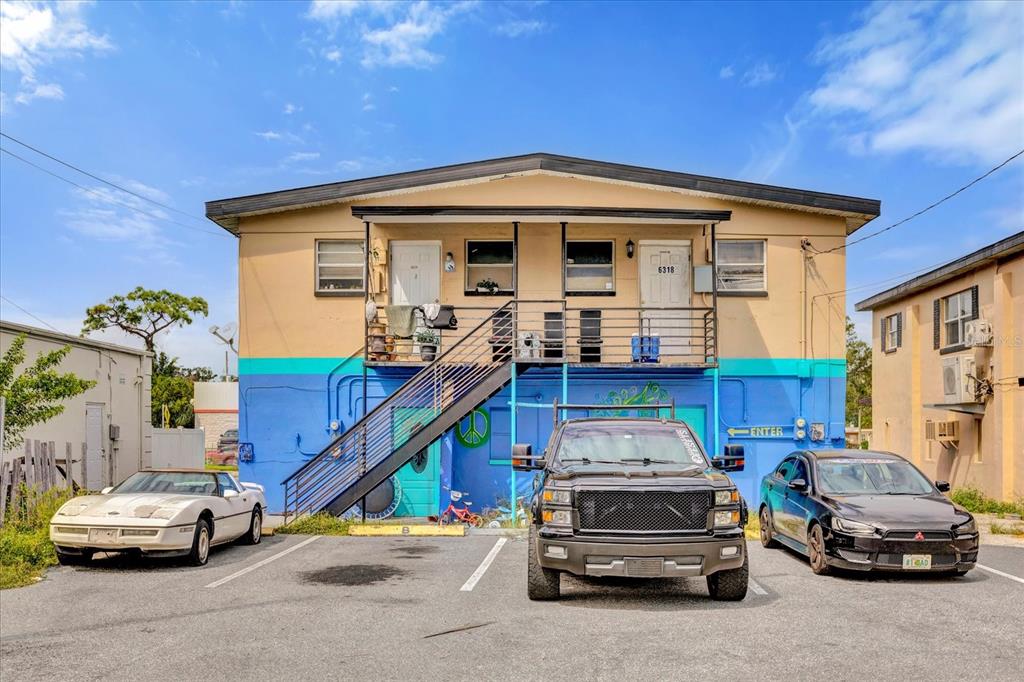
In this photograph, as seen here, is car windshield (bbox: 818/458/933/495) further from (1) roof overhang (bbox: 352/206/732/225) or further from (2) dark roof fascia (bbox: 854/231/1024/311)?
(2) dark roof fascia (bbox: 854/231/1024/311)

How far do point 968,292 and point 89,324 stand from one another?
4113cm

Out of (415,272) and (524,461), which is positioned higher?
(415,272)

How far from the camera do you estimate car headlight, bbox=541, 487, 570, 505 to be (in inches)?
323

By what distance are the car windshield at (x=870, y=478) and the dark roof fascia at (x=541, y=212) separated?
642cm

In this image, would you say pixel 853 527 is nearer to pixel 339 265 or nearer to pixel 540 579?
pixel 540 579

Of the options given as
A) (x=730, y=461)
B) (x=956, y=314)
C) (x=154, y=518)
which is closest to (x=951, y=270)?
Result: (x=956, y=314)

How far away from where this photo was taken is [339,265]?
1802cm

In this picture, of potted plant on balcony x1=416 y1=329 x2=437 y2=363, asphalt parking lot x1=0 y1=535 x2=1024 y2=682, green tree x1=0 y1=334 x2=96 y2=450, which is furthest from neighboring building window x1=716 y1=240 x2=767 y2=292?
green tree x1=0 y1=334 x2=96 y2=450

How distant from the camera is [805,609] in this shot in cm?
820

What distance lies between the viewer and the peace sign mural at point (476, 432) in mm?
17531

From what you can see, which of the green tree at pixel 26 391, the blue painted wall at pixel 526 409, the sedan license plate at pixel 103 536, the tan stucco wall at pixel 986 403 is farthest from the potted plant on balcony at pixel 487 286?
the tan stucco wall at pixel 986 403

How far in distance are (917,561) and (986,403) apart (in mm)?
12112

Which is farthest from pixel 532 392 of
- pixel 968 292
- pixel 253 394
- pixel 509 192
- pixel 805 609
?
pixel 968 292

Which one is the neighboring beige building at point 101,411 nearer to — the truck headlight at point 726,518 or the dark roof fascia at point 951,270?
the truck headlight at point 726,518
